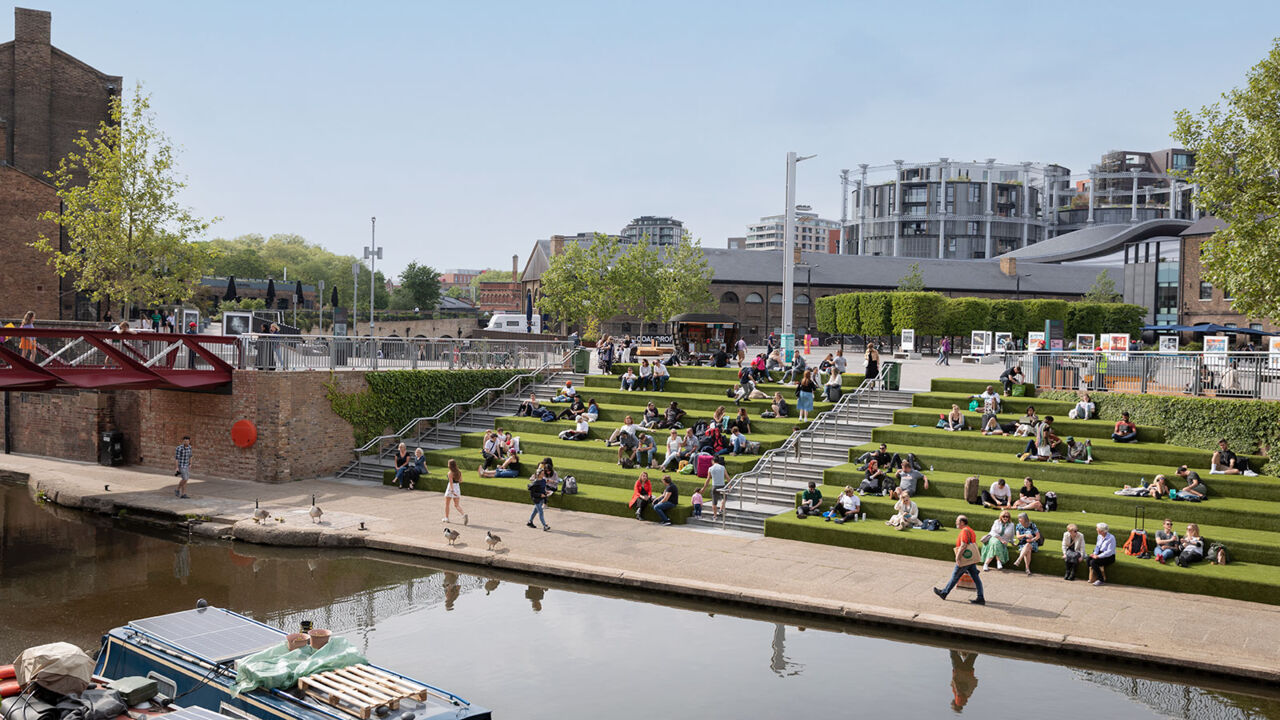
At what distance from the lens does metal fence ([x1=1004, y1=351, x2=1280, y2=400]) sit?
863 inches

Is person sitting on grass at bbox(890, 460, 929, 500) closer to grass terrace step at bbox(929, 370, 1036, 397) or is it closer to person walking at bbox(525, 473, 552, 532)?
grass terrace step at bbox(929, 370, 1036, 397)

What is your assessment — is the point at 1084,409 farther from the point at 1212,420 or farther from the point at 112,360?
the point at 112,360

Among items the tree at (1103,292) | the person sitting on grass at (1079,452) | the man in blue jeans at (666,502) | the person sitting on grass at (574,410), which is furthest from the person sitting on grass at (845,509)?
the tree at (1103,292)

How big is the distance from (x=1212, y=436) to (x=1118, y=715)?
12197 mm

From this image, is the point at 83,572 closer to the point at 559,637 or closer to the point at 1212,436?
the point at 559,637

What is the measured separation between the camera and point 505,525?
2138 cm

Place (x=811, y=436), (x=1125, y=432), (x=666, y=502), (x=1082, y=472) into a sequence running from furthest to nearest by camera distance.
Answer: (x=811, y=436)
(x=1125, y=432)
(x=666, y=502)
(x=1082, y=472)

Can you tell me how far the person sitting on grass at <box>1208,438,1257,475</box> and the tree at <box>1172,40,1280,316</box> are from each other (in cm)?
299

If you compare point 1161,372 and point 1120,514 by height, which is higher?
point 1161,372

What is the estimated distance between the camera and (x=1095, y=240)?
3819 inches

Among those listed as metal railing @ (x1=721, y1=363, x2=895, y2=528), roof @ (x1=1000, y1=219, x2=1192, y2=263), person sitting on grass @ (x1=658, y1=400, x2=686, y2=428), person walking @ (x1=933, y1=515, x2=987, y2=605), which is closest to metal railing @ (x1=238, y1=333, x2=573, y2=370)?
person sitting on grass @ (x1=658, y1=400, x2=686, y2=428)

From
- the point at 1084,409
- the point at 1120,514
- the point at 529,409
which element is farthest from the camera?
the point at 529,409

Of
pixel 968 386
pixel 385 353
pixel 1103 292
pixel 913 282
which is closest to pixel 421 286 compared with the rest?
pixel 913 282

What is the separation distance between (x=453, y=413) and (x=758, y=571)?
1537 cm
